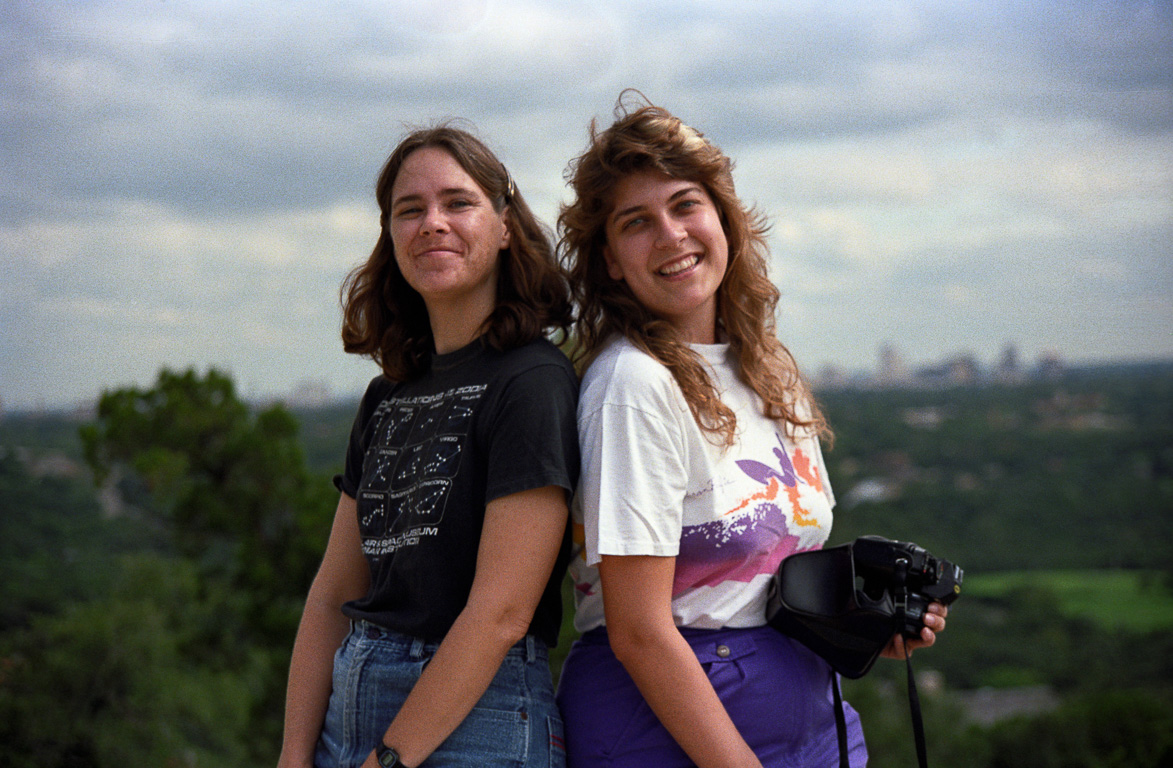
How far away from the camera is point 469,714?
191 centimetres

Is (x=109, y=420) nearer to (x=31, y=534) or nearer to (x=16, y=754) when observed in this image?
(x=16, y=754)

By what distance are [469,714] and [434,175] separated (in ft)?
3.72

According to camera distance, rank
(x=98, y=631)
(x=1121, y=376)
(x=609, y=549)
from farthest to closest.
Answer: (x=1121, y=376) < (x=98, y=631) < (x=609, y=549)

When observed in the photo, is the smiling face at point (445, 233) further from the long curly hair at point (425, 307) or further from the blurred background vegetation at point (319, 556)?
the blurred background vegetation at point (319, 556)

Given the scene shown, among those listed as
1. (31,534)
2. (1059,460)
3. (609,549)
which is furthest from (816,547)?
(1059,460)

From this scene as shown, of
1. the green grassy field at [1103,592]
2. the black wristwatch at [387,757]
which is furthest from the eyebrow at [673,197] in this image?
the green grassy field at [1103,592]

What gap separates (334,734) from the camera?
6.89ft

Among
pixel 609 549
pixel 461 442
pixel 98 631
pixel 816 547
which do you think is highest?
pixel 461 442

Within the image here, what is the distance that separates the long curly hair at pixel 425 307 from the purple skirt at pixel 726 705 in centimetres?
70

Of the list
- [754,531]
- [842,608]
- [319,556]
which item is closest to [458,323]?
[754,531]

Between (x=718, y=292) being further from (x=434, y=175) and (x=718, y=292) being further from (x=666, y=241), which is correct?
(x=434, y=175)

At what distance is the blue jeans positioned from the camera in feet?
6.22

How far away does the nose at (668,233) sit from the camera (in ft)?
6.94

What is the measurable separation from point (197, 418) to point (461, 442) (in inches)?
510
